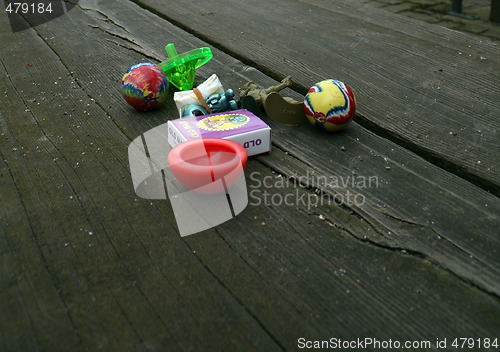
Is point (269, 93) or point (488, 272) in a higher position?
point (269, 93)

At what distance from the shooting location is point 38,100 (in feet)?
6.37

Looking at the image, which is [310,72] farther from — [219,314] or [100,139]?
[219,314]

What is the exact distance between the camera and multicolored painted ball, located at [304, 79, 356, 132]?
167 centimetres

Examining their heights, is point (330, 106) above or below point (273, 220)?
above

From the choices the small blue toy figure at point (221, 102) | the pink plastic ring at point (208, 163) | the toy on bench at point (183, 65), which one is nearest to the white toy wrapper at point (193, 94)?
the small blue toy figure at point (221, 102)

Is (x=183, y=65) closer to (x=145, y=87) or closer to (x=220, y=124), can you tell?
(x=145, y=87)

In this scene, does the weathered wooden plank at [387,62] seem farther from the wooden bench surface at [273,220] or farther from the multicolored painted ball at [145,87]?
the multicolored painted ball at [145,87]

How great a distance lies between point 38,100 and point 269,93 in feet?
2.83

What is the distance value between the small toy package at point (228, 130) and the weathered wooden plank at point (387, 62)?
39 centimetres

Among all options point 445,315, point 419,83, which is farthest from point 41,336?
point 419,83

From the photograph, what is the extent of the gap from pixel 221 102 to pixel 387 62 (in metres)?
0.80

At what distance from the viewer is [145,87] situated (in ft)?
5.96

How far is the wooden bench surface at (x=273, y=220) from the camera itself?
1020mm

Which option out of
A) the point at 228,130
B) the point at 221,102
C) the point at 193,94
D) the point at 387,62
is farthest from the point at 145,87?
the point at 387,62
